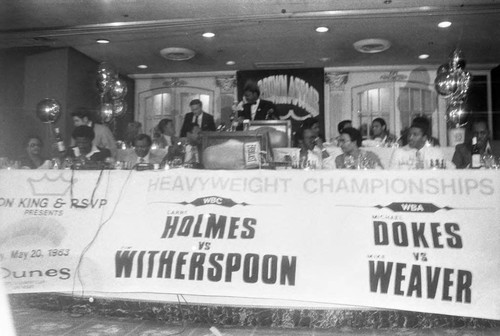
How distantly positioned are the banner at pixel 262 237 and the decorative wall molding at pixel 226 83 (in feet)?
23.4

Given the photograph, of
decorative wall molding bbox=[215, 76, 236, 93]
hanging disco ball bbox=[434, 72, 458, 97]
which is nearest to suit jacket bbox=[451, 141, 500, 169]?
hanging disco ball bbox=[434, 72, 458, 97]

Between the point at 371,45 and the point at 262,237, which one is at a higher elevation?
the point at 371,45

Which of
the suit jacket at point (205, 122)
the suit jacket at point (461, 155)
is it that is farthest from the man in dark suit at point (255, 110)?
the suit jacket at point (461, 155)

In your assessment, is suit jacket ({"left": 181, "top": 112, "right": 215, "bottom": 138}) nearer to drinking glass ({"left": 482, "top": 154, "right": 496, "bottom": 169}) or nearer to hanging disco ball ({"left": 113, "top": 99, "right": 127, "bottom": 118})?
hanging disco ball ({"left": 113, "top": 99, "right": 127, "bottom": 118})

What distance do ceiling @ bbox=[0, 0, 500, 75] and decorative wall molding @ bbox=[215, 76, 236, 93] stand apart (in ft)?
2.76

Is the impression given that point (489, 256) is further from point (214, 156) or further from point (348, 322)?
point (214, 156)

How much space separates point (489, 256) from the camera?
7.97 ft

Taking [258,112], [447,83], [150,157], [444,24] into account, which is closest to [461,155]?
[447,83]

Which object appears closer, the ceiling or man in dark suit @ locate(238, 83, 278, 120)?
the ceiling

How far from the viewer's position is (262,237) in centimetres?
260

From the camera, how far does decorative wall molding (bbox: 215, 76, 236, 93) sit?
9.73m

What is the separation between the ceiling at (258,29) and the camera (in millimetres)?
5738

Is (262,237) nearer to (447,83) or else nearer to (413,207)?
(413,207)

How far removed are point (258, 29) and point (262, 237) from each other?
15.6 ft
